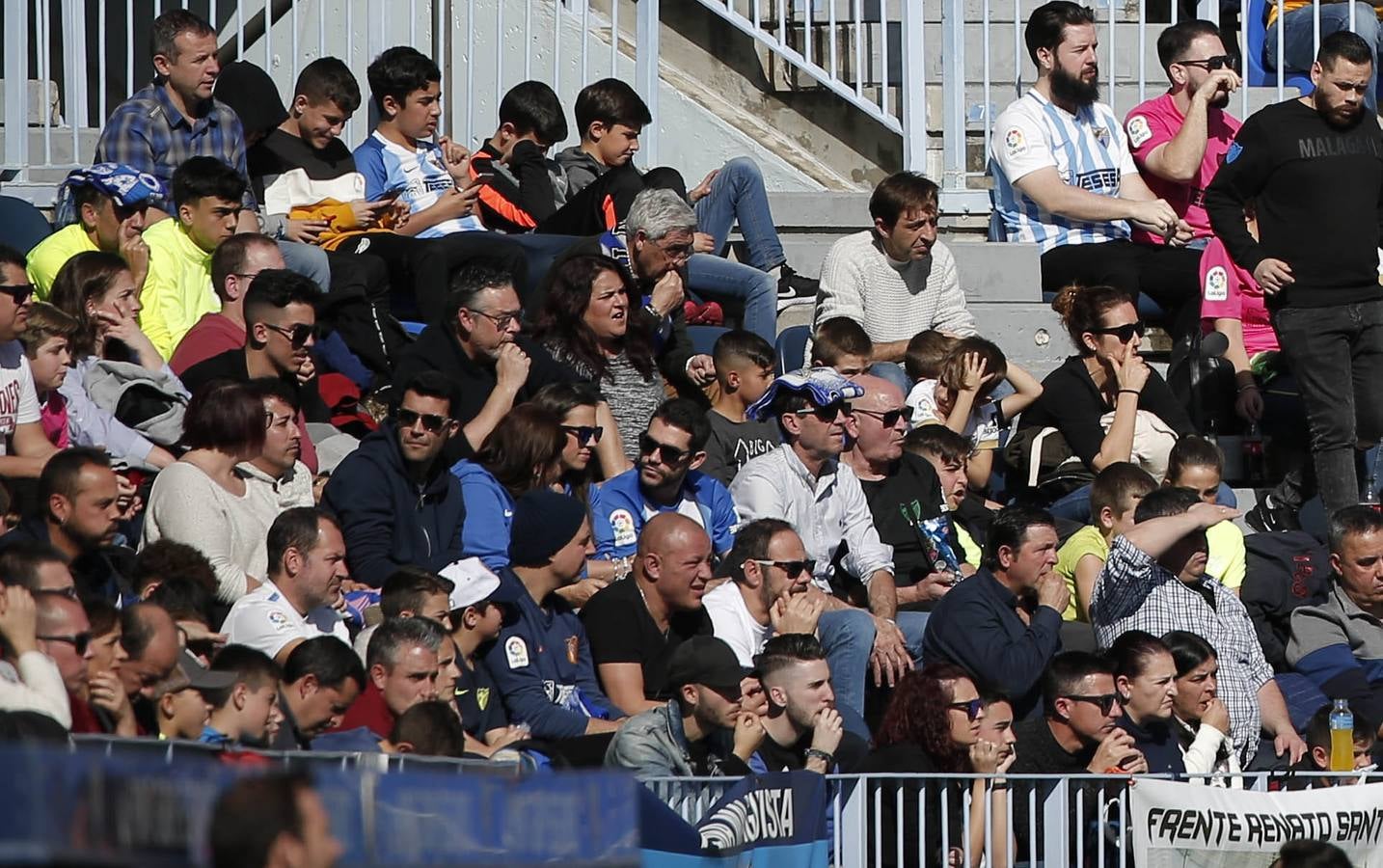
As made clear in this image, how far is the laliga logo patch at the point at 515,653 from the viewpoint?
765cm

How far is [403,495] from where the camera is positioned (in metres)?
8.12

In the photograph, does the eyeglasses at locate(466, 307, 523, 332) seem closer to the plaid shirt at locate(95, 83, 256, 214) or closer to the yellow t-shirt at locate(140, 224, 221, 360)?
the yellow t-shirt at locate(140, 224, 221, 360)

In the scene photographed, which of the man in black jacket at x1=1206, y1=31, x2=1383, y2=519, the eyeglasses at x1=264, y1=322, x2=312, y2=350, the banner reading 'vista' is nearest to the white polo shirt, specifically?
the eyeglasses at x1=264, y1=322, x2=312, y2=350

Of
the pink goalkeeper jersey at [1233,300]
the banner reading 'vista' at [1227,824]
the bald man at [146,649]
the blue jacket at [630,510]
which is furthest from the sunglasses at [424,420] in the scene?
the pink goalkeeper jersey at [1233,300]

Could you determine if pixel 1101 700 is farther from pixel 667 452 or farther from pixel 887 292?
pixel 887 292

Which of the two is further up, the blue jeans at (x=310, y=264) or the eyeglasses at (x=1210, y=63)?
the eyeglasses at (x=1210, y=63)

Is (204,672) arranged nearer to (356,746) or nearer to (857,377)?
(356,746)

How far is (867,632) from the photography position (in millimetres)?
8453

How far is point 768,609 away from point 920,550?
3.96 feet

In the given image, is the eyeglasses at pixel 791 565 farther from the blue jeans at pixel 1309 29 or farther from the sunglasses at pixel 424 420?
the blue jeans at pixel 1309 29

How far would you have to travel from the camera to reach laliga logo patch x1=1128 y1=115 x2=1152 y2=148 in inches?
465

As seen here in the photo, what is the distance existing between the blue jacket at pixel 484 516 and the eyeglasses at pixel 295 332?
2.40ft

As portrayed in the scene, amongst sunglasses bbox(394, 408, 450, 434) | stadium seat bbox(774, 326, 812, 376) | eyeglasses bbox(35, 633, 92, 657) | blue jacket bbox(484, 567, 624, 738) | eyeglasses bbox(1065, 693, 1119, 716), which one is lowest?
eyeglasses bbox(1065, 693, 1119, 716)

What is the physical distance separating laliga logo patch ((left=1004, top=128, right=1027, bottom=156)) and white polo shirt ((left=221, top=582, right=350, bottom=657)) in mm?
5257
